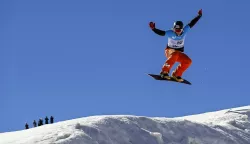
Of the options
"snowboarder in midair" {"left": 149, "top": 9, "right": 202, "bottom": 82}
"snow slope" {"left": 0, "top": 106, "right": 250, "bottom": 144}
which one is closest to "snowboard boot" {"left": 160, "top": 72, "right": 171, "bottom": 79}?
"snowboarder in midair" {"left": 149, "top": 9, "right": 202, "bottom": 82}

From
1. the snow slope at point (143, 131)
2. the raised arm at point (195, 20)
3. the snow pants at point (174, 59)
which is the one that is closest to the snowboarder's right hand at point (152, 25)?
the snow pants at point (174, 59)

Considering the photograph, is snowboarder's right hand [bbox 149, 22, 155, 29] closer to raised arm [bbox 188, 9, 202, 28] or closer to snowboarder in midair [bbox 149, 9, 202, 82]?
snowboarder in midair [bbox 149, 9, 202, 82]

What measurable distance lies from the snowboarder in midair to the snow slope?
3.75m

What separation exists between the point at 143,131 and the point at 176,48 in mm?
5246

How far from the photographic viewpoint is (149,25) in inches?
698

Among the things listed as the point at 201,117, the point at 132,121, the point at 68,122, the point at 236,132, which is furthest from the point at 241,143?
the point at 68,122

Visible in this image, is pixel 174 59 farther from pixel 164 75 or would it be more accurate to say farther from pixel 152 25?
pixel 152 25

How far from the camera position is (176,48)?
17.8 m

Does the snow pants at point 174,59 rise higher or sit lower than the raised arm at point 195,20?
lower

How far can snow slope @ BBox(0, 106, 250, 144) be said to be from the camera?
63.7ft

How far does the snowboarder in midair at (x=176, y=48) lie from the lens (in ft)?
57.9

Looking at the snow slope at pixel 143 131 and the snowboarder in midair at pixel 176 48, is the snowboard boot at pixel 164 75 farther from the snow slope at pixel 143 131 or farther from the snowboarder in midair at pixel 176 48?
the snow slope at pixel 143 131

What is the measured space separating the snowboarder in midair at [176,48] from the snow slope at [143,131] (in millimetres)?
3748

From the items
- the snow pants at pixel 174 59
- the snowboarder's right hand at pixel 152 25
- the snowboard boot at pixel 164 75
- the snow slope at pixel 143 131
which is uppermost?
the snowboarder's right hand at pixel 152 25
